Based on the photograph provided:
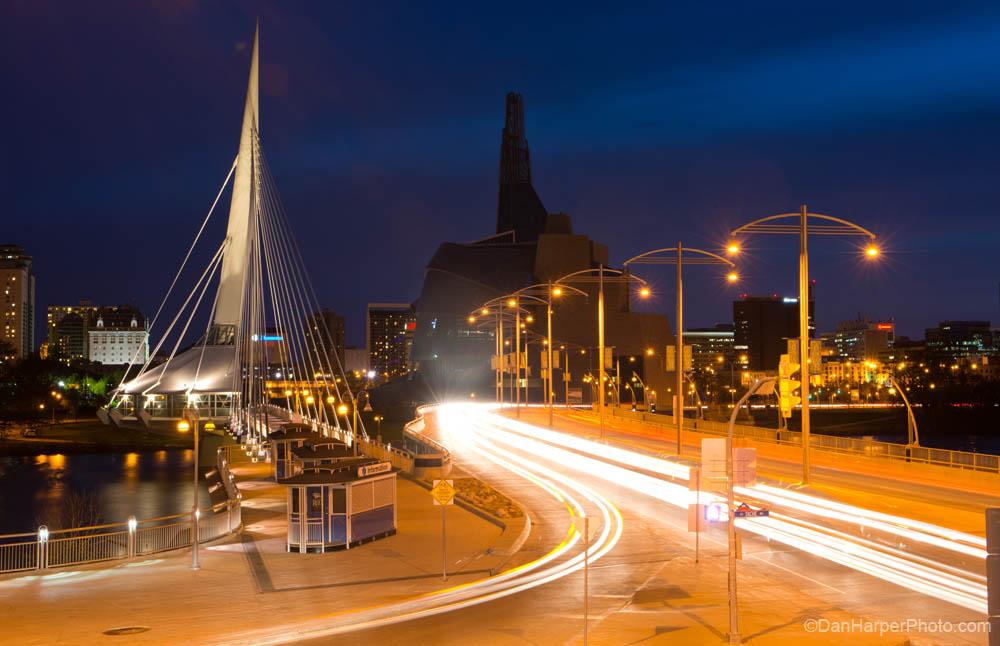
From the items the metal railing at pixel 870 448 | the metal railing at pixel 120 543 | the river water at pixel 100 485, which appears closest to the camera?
the metal railing at pixel 120 543

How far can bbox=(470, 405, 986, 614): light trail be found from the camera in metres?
19.9

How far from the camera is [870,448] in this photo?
165ft

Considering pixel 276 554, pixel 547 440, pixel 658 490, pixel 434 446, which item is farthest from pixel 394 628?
pixel 547 440

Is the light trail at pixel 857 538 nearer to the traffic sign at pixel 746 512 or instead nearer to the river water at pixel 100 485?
the traffic sign at pixel 746 512

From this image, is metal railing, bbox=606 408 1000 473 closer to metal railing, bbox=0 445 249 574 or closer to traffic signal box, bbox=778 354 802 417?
traffic signal box, bbox=778 354 802 417

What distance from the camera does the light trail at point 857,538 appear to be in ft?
65.4

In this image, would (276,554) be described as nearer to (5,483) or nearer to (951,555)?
(951,555)

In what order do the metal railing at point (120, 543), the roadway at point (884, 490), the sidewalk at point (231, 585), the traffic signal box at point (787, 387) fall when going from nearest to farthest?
the sidewalk at point (231, 585), the traffic signal box at point (787, 387), the metal railing at point (120, 543), the roadway at point (884, 490)

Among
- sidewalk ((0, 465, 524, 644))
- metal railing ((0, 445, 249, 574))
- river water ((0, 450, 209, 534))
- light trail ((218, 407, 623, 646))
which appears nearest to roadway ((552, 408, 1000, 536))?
light trail ((218, 407, 623, 646))

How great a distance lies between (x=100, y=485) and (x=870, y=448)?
7039cm

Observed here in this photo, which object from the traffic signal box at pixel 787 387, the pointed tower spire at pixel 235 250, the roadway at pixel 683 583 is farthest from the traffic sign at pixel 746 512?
the pointed tower spire at pixel 235 250

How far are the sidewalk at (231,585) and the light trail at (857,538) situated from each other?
27.1 ft

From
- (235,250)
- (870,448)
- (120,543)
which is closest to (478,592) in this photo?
(120,543)

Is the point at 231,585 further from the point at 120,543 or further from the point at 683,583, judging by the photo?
the point at 683,583
